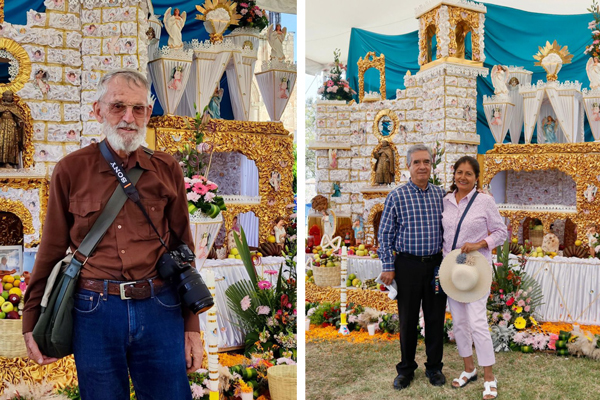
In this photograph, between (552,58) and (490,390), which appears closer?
(490,390)

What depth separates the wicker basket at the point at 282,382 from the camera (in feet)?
11.3

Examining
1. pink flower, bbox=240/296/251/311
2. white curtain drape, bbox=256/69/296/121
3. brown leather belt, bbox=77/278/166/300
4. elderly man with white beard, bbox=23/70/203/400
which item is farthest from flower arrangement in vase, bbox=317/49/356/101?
brown leather belt, bbox=77/278/166/300

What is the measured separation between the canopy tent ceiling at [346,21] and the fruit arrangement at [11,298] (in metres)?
5.26

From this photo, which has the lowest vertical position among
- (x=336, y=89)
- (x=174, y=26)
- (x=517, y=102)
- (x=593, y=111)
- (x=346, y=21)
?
(x=593, y=111)

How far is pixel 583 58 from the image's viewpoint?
6.49 metres

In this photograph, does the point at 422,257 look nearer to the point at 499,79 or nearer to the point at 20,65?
the point at 20,65

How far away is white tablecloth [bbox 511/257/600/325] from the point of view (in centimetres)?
505

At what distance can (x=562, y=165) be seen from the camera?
6117mm

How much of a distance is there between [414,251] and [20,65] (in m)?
3.53

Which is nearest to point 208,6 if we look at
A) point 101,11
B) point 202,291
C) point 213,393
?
point 101,11

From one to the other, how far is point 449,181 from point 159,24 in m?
3.55

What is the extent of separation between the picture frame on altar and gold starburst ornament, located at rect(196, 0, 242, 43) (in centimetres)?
278

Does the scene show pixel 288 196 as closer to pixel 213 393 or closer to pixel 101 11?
pixel 101 11

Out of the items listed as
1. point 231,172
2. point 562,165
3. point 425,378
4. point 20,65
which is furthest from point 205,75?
point 562,165
